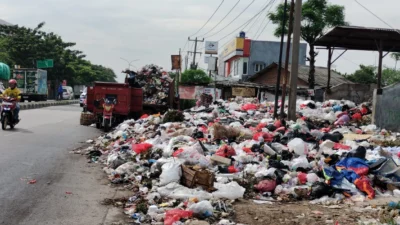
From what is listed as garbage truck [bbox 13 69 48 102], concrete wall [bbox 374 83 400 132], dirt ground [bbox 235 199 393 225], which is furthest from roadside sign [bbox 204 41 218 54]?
Result: dirt ground [bbox 235 199 393 225]

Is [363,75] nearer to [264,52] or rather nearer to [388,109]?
[264,52]

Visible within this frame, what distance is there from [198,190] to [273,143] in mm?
3526

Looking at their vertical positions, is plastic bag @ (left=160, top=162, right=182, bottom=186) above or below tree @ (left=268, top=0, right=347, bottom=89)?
below

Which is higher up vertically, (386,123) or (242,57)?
(242,57)

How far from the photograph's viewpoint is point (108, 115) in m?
16.7

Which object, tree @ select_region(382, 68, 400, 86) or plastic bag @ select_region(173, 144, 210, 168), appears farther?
tree @ select_region(382, 68, 400, 86)

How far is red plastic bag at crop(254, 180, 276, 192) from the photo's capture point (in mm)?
7133

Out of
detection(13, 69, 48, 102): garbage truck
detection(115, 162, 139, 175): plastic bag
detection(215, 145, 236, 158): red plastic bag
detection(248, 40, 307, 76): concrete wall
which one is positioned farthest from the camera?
detection(248, 40, 307, 76): concrete wall

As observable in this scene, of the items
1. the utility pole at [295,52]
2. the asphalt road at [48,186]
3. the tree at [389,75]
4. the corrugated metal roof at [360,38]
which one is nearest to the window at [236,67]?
the tree at [389,75]

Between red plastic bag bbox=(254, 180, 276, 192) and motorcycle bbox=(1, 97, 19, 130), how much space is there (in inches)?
381

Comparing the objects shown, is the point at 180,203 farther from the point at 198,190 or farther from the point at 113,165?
the point at 113,165

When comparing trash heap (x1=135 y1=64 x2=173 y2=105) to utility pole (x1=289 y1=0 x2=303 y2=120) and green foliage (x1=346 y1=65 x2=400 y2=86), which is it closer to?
utility pole (x1=289 y1=0 x2=303 y2=120)

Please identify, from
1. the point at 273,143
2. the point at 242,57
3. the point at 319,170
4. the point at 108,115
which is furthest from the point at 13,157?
the point at 242,57

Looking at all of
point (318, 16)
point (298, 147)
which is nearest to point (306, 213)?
point (298, 147)
